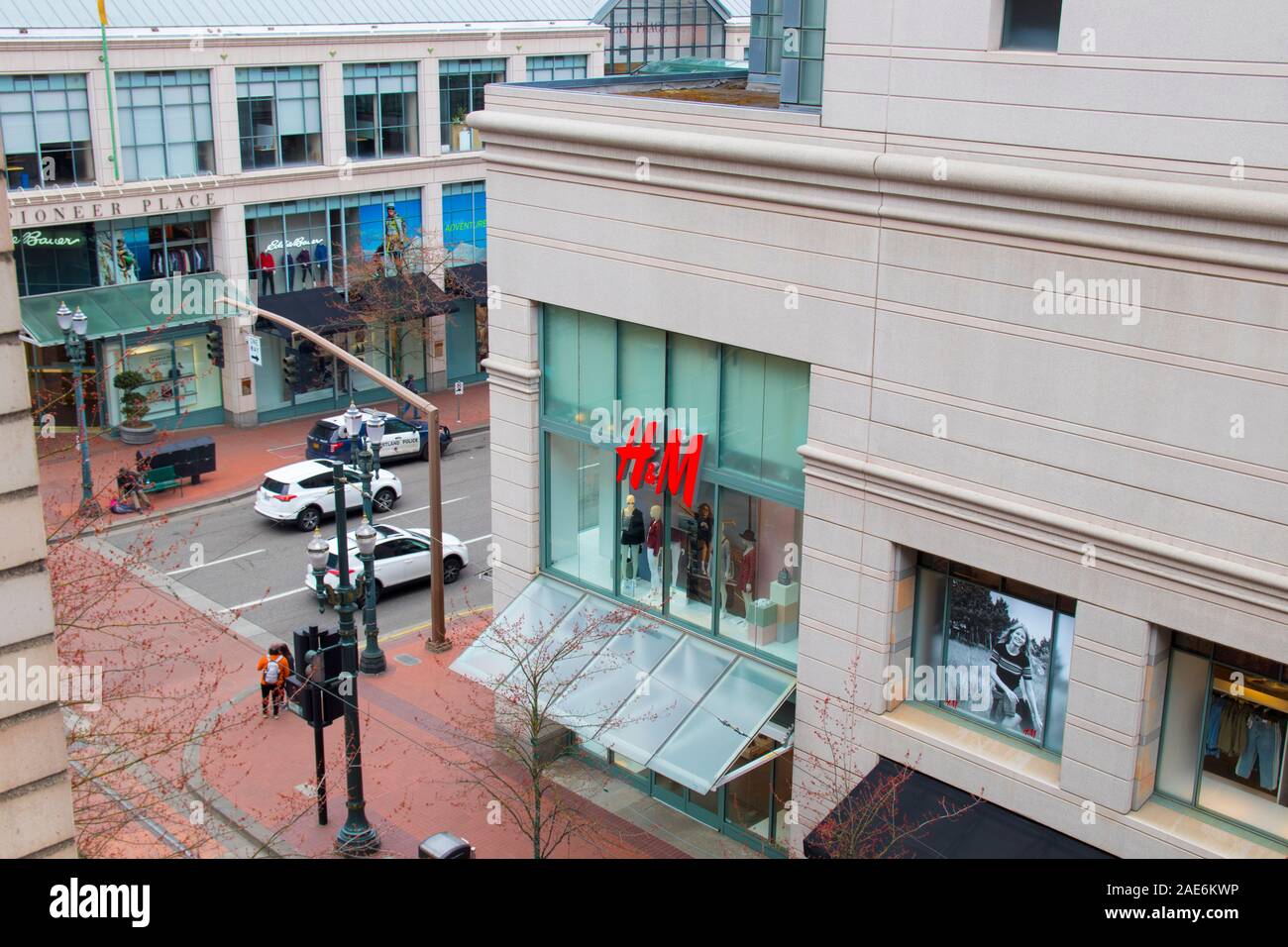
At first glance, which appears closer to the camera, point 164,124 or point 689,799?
point 689,799

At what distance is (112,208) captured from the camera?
138ft

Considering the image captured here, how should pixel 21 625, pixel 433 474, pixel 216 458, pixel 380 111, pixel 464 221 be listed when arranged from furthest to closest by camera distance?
pixel 464 221
pixel 380 111
pixel 216 458
pixel 433 474
pixel 21 625

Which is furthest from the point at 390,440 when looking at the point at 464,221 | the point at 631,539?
the point at 631,539

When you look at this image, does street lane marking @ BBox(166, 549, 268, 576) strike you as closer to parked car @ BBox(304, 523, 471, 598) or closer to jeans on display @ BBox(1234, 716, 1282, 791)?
parked car @ BBox(304, 523, 471, 598)

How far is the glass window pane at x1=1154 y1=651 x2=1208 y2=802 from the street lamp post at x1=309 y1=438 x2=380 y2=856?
38.7ft

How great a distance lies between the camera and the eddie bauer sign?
40.4 metres

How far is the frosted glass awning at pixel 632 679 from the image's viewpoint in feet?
69.2

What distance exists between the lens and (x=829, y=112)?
59.7ft

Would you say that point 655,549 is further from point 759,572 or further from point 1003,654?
point 1003,654

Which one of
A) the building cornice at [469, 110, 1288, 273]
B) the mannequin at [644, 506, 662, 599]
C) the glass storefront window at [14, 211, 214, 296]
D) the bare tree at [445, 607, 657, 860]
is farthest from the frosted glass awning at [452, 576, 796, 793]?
the glass storefront window at [14, 211, 214, 296]

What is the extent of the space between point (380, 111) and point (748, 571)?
107 ft

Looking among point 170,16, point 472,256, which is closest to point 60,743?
point 170,16

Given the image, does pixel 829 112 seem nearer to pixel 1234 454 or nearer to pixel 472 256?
pixel 1234 454

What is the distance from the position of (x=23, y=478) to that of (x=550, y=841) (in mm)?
17184
